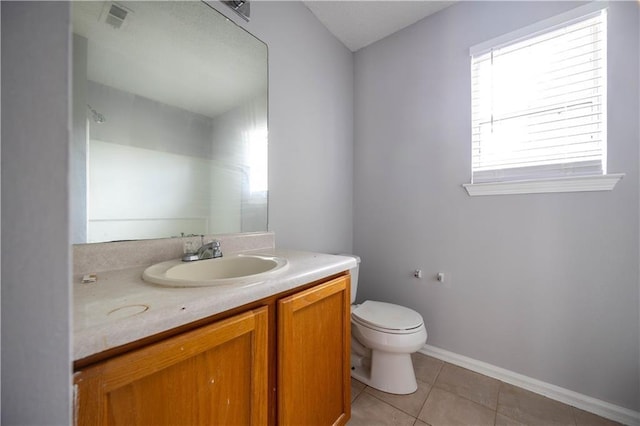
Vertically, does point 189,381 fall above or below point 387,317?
above

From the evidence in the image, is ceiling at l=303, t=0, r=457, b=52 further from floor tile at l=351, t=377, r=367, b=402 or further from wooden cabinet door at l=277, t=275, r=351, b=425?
floor tile at l=351, t=377, r=367, b=402

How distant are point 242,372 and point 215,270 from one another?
1.58 feet

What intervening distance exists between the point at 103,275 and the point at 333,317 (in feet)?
2.75

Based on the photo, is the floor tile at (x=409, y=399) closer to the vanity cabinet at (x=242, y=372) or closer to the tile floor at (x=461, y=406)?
the tile floor at (x=461, y=406)

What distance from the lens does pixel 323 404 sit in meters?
0.93

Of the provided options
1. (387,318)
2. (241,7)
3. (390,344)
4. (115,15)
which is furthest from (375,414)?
(241,7)

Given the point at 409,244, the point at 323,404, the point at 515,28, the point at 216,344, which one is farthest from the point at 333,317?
the point at 515,28

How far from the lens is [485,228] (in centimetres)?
151

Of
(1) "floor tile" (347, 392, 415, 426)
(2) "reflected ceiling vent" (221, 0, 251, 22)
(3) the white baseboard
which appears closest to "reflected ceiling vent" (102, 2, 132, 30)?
(2) "reflected ceiling vent" (221, 0, 251, 22)

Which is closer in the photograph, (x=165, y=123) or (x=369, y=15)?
(x=165, y=123)

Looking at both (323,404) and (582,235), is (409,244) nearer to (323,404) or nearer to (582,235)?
(582,235)

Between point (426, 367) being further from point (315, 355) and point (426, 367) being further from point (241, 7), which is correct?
point (241, 7)

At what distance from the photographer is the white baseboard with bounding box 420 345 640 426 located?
1.14m

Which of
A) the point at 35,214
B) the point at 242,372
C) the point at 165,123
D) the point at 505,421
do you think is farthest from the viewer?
the point at 505,421
